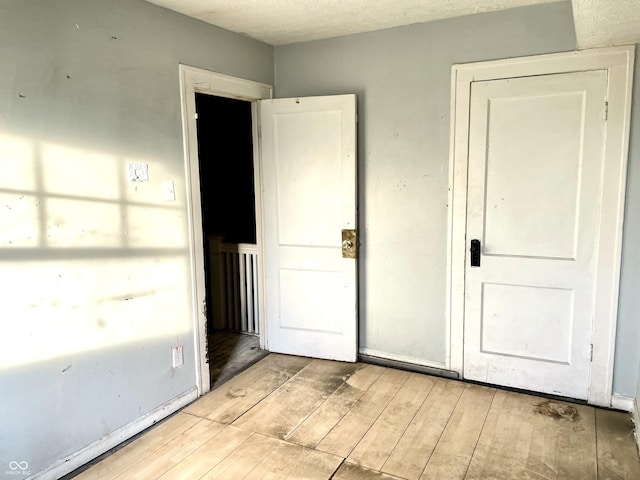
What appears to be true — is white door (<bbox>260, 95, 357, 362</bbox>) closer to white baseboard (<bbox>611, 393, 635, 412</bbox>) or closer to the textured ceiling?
the textured ceiling

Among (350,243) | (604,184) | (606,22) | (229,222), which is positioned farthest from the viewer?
(229,222)

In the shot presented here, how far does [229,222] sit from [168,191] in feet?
5.63

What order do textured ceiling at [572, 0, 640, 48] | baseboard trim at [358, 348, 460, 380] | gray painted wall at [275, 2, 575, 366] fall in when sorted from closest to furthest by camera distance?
1. textured ceiling at [572, 0, 640, 48]
2. gray painted wall at [275, 2, 575, 366]
3. baseboard trim at [358, 348, 460, 380]

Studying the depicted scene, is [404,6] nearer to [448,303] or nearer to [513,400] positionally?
[448,303]

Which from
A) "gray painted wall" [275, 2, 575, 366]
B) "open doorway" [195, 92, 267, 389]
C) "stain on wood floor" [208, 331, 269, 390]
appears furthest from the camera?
"open doorway" [195, 92, 267, 389]

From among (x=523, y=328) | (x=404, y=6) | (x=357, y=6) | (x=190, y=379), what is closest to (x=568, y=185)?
(x=523, y=328)

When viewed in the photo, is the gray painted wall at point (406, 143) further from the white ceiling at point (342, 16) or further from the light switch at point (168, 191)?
the light switch at point (168, 191)

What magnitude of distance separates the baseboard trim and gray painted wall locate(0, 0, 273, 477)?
1349mm

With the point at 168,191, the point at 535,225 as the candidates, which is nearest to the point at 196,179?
the point at 168,191

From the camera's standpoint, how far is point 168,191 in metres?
2.72

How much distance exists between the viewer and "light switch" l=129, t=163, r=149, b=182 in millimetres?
2502

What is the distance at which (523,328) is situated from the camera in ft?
9.77

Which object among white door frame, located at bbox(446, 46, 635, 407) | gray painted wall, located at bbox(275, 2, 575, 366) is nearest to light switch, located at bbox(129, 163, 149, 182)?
gray painted wall, located at bbox(275, 2, 575, 366)

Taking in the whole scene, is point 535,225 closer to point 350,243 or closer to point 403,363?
point 350,243
